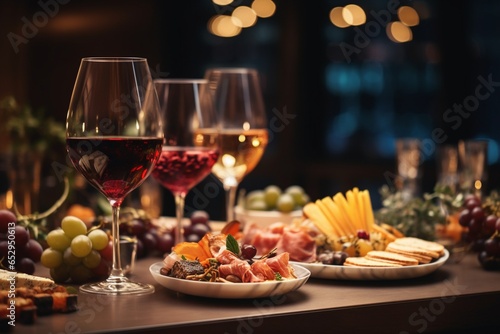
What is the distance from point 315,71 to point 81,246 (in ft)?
14.6

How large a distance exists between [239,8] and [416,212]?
4312 mm

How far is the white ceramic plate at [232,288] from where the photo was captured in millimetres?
1175

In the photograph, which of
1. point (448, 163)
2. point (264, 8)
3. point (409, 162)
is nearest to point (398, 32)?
point (264, 8)

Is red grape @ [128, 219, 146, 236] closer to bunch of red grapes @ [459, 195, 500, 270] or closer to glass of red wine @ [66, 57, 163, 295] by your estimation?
Answer: glass of red wine @ [66, 57, 163, 295]

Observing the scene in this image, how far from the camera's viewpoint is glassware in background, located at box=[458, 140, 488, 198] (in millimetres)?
2018

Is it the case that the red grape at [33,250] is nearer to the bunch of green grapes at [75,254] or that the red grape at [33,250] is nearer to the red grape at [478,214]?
the bunch of green grapes at [75,254]

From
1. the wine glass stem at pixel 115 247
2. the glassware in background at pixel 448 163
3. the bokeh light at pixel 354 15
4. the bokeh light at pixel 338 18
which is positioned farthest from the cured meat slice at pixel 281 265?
the bokeh light at pixel 338 18

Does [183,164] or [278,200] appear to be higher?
[183,164]

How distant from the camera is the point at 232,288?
1.17 meters

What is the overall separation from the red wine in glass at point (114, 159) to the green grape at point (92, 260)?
12 cm

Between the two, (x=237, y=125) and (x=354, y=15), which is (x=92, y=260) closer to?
(x=237, y=125)

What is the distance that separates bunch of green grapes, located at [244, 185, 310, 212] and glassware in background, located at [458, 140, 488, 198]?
0.43 meters

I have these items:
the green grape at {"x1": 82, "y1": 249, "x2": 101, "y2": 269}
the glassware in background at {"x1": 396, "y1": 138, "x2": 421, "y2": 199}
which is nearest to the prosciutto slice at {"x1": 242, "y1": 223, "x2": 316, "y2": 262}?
the green grape at {"x1": 82, "y1": 249, "x2": 101, "y2": 269}

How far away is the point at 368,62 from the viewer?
Answer: 17.8 feet
